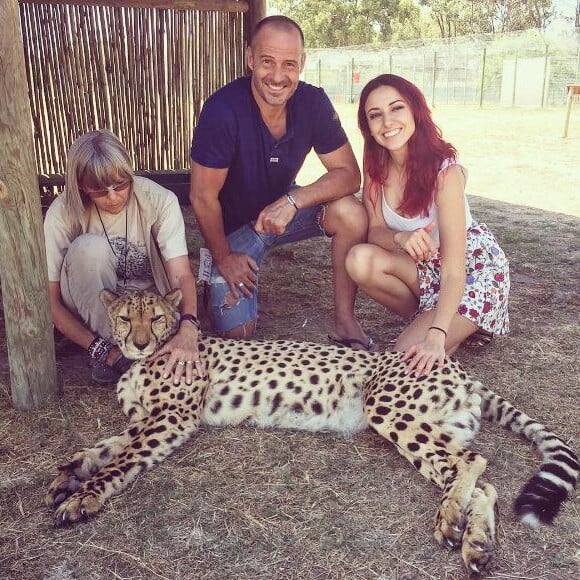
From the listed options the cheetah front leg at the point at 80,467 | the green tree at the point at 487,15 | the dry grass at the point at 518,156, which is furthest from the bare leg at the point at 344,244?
the green tree at the point at 487,15

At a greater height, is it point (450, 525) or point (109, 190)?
point (109, 190)

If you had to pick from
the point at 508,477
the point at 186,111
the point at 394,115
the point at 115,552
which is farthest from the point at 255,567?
the point at 186,111

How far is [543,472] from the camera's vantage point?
2.16m

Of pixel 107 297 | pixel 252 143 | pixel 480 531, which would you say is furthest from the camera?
pixel 252 143

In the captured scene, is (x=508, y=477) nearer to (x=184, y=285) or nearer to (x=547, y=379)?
(x=547, y=379)

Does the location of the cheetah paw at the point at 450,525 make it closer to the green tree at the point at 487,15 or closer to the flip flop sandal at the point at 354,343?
the flip flop sandal at the point at 354,343

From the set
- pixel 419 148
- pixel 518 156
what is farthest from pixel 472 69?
pixel 419 148

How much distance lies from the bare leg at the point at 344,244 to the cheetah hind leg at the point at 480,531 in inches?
55.0

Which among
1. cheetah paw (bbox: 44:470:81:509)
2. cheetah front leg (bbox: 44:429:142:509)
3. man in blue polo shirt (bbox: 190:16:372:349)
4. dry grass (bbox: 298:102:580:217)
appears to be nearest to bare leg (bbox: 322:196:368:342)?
man in blue polo shirt (bbox: 190:16:372:349)

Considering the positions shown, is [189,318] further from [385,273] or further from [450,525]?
[450,525]

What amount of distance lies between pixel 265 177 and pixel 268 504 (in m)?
1.80

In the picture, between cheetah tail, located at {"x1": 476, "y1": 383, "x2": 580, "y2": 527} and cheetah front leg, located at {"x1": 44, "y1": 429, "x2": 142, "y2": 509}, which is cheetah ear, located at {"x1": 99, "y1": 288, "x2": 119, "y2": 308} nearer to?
cheetah front leg, located at {"x1": 44, "y1": 429, "x2": 142, "y2": 509}

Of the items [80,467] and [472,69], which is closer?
[80,467]

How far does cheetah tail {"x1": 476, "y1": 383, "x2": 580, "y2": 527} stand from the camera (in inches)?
80.0
